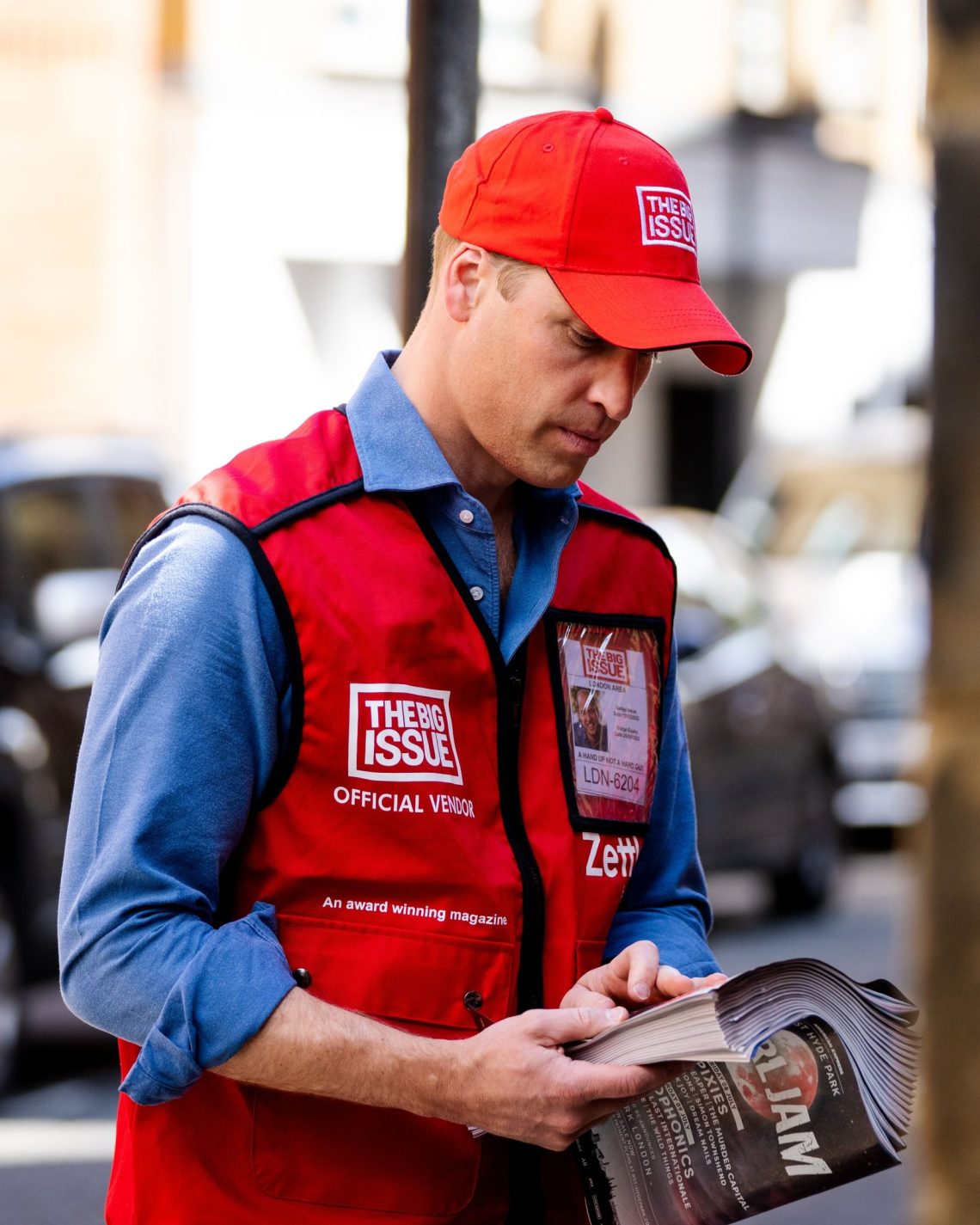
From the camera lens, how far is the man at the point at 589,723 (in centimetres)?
211

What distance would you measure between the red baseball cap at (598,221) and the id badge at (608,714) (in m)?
0.32

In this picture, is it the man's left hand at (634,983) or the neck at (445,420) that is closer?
the man's left hand at (634,983)

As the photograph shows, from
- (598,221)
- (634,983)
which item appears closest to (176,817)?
(634,983)

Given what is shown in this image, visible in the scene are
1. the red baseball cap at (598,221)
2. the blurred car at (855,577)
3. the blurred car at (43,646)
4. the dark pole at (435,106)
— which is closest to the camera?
the red baseball cap at (598,221)

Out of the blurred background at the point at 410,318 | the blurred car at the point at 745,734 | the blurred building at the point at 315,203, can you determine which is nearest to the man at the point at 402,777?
the blurred background at the point at 410,318


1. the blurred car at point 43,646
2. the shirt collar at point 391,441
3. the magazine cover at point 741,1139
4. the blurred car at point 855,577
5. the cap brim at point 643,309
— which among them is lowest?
the blurred car at point 855,577

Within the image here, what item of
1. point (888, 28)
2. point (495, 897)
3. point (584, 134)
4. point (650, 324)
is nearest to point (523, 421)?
point (650, 324)

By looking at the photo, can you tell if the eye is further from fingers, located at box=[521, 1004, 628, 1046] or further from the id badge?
fingers, located at box=[521, 1004, 628, 1046]

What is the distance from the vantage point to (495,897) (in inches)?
77.5

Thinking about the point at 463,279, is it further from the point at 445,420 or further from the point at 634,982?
the point at 634,982

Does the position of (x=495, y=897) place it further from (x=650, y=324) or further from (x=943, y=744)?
(x=943, y=744)

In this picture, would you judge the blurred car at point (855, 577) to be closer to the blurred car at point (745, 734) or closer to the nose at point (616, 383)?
the blurred car at point (745, 734)

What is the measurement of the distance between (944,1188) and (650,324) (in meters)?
1.20

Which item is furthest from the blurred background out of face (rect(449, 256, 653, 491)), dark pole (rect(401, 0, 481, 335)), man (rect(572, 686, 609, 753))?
man (rect(572, 686, 609, 753))
